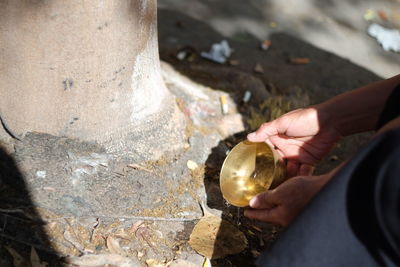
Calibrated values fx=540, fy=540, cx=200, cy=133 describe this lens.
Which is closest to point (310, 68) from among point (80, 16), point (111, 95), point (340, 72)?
point (340, 72)

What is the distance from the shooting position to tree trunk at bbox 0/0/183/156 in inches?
96.0

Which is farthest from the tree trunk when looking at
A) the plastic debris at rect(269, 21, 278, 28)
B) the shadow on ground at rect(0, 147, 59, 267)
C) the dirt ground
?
the plastic debris at rect(269, 21, 278, 28)

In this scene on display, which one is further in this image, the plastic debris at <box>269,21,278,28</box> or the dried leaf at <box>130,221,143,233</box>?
the plastic debris at <box>269,21,278,28</box>

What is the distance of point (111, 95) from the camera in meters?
2.76

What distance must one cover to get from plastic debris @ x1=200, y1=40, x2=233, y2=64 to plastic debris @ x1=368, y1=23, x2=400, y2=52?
1.56 meters

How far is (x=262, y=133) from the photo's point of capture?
2672 mm

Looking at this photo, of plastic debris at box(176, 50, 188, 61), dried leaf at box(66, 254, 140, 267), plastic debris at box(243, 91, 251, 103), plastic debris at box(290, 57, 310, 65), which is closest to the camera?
dried leaf at box(66, 254, 140, 267)

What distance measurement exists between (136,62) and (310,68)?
2203 millimetres

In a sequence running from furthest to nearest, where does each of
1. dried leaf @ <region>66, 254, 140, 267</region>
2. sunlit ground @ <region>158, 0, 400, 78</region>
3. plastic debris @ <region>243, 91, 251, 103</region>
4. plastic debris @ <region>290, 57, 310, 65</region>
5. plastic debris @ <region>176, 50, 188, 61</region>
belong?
1. sunlit ground @ <region>158, 0, 400, 78</region>
2. plastic debris @ <region>290, 57, 310, 65</region>
3. plastic debris @ <region>176, 50, 188, 61</region>
4. plastic debris @ <region>243, 91, 251, 103</region>
5. dried leaf @ <region>66, 254, 140, 267</region>

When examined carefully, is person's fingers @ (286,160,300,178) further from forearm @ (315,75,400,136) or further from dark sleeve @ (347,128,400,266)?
dark sleeve @ (347,128,400,266)

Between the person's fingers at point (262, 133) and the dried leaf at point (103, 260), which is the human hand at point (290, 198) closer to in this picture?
the person's fingers at point (262, 133)

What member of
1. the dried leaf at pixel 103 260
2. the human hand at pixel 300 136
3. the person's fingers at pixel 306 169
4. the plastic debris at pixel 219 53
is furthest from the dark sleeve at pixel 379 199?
the plastic debris at pixel 219 53

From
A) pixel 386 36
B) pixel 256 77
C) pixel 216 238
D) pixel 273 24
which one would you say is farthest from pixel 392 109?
pixel 386 36

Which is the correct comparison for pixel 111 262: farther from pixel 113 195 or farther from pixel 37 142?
pixel 37 142
